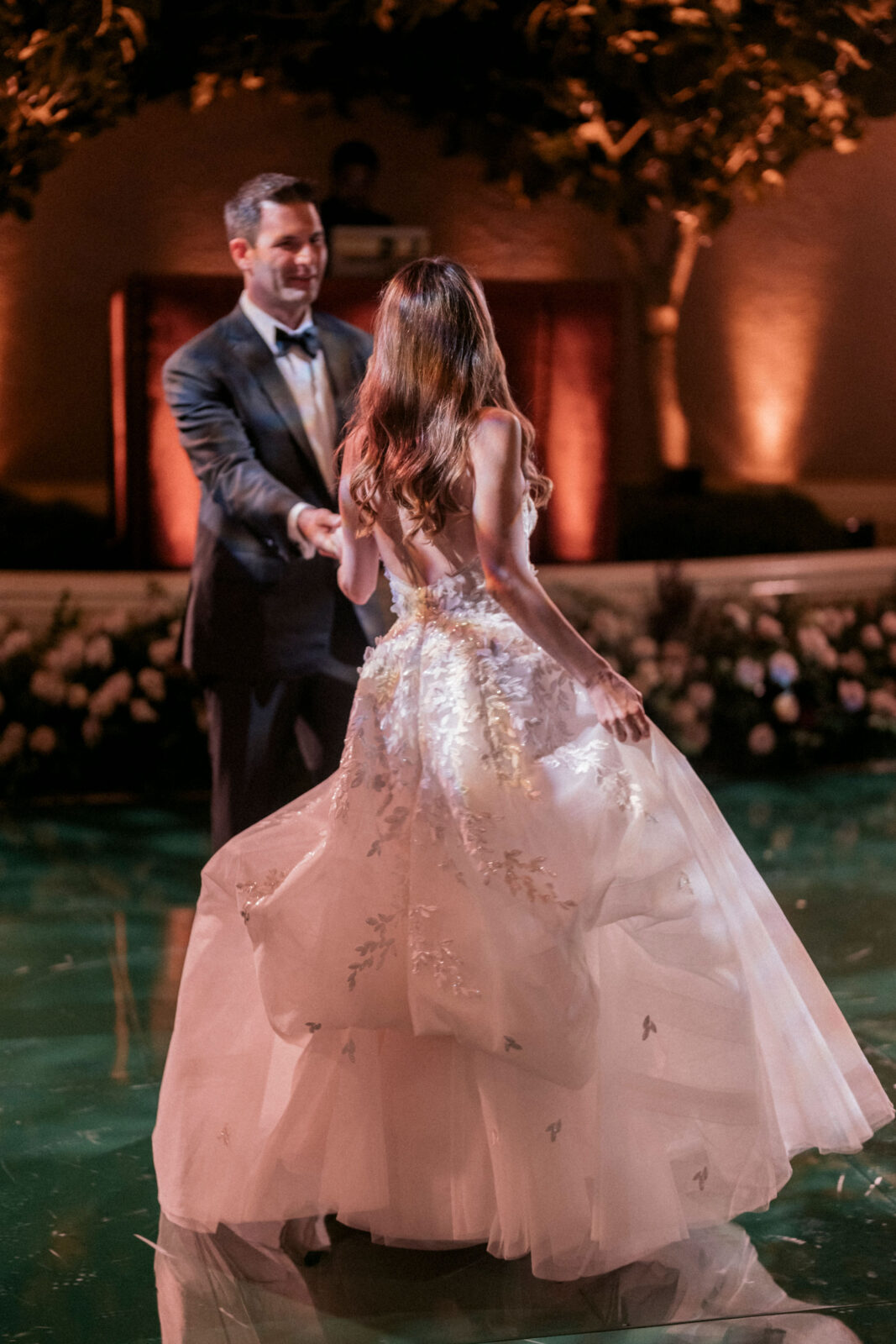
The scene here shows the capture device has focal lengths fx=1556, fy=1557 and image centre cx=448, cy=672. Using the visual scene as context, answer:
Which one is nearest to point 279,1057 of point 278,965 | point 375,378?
point 278,965

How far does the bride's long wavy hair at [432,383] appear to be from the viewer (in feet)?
8.23

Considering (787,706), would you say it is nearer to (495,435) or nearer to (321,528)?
(321,528)

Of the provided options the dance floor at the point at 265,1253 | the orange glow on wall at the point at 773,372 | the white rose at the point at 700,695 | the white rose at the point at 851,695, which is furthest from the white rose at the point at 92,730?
the orange glow on wall at the point at 773,372

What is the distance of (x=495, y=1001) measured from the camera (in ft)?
7.89

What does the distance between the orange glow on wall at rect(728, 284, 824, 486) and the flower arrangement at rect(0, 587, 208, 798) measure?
4.64 meters

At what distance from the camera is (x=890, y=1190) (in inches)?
114

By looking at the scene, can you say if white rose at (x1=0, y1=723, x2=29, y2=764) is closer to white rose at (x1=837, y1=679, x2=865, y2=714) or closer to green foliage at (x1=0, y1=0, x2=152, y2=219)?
green foliage at (x1=0, y1=0, x2=152, y2=219)

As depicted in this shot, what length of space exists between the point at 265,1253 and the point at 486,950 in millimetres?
686

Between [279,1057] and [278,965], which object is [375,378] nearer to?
[278,965]

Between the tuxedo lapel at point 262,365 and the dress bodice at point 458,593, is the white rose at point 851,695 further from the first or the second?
the dress bodice at point 458,593

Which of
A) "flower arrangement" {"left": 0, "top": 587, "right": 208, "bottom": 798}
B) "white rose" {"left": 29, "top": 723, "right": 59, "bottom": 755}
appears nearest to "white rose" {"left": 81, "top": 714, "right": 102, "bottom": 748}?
"flower arrangement" {"left": 0, "top": 587, "right": 208, "bottom": 798}

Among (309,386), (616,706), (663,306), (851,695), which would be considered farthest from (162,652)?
(663,306)

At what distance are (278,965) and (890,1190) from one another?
4.10 ft

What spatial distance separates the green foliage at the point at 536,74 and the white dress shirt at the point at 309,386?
7.07ft
